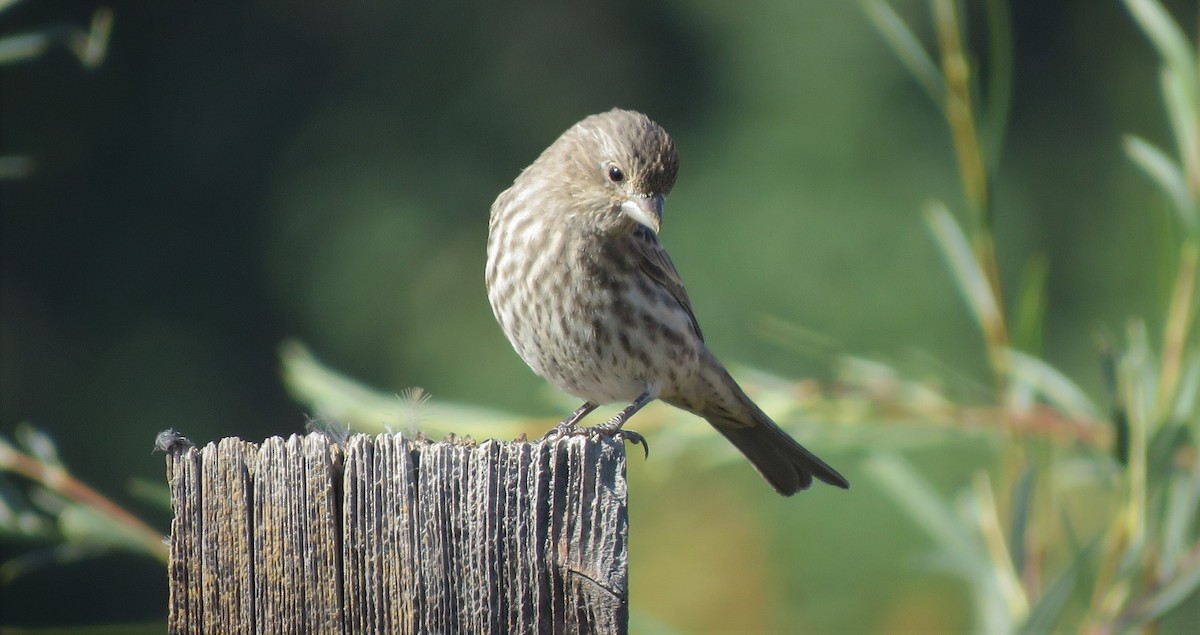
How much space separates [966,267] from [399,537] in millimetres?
1523

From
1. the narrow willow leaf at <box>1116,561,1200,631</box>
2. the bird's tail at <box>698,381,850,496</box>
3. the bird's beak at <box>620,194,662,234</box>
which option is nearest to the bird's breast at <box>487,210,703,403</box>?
the bird's beak at <box>620,194,662,234</box>

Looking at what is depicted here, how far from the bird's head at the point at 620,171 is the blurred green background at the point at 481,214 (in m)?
3.61

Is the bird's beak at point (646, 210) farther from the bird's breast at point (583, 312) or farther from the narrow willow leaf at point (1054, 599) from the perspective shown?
the narrow willow leaf at point (1054, 599)

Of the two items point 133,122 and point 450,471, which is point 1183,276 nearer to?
point 450,471

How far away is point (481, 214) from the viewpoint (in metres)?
9.06

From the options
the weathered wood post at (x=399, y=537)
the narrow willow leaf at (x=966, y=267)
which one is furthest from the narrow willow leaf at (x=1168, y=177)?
the weathered wood post at (x=399, y=537)

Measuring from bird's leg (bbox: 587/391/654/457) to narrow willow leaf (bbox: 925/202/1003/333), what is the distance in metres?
0.73

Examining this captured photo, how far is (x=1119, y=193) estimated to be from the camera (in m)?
8.36

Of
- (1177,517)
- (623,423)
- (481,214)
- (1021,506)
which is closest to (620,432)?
(623,423)

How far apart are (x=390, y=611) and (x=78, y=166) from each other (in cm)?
843

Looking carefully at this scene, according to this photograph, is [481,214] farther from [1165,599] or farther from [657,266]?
[1165,599]

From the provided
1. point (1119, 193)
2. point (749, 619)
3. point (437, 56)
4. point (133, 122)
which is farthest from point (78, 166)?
point (1119, 193)

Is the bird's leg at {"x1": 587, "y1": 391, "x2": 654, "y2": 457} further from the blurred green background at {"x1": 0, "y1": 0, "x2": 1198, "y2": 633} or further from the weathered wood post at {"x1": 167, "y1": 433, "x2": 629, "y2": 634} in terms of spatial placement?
the blurred green background at {"x1": 0, "y1": 0, "x2": 1198, "y2": 633}

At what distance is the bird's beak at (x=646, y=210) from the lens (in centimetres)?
327
